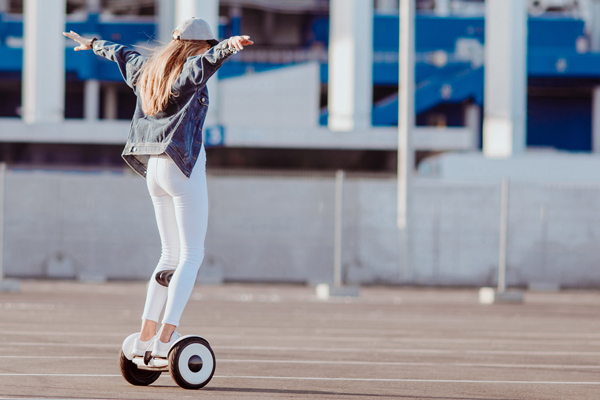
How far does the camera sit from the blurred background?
17344mm

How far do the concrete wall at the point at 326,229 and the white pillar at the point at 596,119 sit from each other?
27059 millimetres

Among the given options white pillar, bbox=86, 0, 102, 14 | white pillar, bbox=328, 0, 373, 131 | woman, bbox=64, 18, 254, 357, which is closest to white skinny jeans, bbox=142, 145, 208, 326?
woman, bbox=64, 18, 254, 357

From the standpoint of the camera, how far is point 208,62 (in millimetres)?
4266

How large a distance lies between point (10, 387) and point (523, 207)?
47.2 ft

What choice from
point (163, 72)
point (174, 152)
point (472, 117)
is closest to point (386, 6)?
point (472, 117)

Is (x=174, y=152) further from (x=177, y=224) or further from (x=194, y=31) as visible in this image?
(x=194, y=31)

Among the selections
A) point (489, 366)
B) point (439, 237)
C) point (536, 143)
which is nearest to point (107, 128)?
point (439, 237)

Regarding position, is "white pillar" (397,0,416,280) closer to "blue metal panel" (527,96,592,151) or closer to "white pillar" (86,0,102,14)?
"white pillar" (86,0,102,14)

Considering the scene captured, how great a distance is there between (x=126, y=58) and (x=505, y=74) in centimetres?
2518

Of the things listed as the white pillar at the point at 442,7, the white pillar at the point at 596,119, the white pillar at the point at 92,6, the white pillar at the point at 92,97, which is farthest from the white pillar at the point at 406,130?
the white pillar at the point at 92,6

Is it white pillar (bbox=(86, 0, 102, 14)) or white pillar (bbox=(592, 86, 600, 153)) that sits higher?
white pillar (bbox=(86, 0, 102, 14))

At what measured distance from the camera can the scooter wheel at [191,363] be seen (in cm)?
433

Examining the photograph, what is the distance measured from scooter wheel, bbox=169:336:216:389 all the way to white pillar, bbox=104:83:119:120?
4154cm

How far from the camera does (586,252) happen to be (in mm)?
17484
